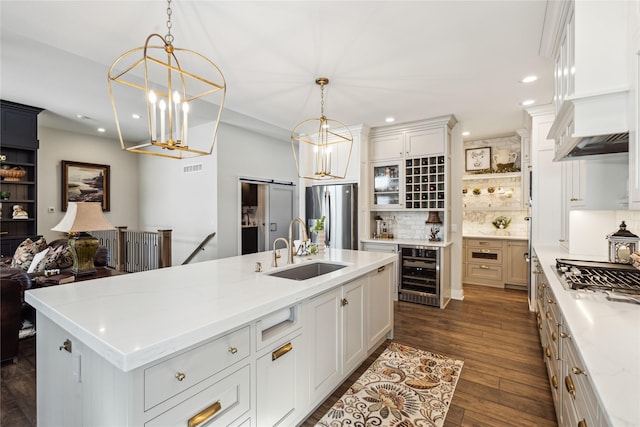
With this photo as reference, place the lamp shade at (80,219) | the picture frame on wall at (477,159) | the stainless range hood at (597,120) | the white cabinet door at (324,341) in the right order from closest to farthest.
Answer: the stainless range hood at (597,120)
the white cabinet door at (324,341)
the lamp shade at (80,219)
the picture frame on wall at (477,159)

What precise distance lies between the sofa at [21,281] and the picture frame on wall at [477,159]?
637cm

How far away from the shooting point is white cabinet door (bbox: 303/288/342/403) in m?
1.90

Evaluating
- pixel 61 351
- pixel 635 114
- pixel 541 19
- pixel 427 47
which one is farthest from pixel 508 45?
pixel 61 351

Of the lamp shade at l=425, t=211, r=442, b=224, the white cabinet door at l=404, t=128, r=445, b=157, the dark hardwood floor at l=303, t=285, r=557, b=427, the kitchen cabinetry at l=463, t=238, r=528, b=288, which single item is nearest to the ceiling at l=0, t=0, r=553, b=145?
the white cabinet door at l=404, t=128, r=445, b=157

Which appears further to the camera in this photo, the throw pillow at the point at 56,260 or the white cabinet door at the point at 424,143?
the white cabinet door at the point at 424,143

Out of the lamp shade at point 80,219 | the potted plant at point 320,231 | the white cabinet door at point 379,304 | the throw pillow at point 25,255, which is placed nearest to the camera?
the white cabinet door at point 379,304

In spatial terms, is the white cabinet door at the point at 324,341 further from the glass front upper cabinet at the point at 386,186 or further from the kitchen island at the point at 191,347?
the glass front upper cabinet at the point at 386,186

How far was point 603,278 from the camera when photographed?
185 cm

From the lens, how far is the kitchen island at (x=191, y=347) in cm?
108

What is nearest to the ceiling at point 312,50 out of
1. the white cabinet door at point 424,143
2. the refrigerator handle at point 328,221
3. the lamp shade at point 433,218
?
the white cabinet door at point 424,143

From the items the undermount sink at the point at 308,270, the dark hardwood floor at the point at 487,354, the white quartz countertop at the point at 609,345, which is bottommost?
the dark hardwood floor at the point at 487,354

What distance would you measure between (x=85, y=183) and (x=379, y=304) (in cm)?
656

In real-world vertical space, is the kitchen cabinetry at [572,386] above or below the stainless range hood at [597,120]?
below

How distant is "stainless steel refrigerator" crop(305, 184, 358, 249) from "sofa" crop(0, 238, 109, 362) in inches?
128
